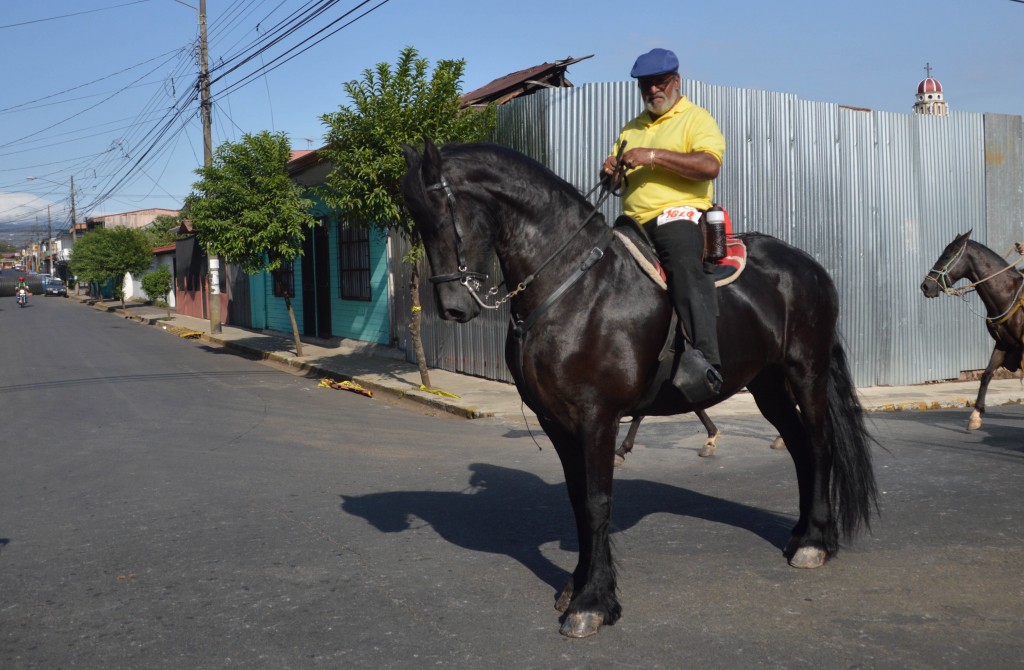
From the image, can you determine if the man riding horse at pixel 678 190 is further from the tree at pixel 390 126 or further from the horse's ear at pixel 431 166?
the tree at pixel 390 126

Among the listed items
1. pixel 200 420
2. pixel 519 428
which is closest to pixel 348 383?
pixel 200 420

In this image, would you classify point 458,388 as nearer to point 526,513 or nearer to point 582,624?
point 526,513

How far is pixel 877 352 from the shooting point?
521 inches

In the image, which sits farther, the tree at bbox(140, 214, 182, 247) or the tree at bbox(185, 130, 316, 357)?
the tree at bbox(140, 214, 182, 247)

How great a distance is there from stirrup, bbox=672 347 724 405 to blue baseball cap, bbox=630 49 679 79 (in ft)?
4.36

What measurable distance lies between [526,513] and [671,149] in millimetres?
2753

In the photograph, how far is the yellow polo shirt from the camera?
4.27 meters

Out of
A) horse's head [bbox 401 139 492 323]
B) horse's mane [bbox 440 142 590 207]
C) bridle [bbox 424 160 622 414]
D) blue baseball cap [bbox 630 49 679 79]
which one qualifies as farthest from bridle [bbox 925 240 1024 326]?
horse's head [bbox 401 139 492 323]

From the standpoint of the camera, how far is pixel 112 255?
126 feet

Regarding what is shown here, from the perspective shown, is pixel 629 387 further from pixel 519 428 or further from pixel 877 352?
pixel 877 352

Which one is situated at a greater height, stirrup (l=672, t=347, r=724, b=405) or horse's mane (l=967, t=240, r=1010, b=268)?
horse's mane (l=967, t=240, r=1010, b=268)

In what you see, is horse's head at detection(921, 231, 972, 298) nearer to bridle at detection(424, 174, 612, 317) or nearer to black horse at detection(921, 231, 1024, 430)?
black horse at detection(921, 231, 1024, 430)

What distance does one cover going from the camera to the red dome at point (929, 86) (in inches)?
1152

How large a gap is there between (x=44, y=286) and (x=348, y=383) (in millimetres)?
67025
